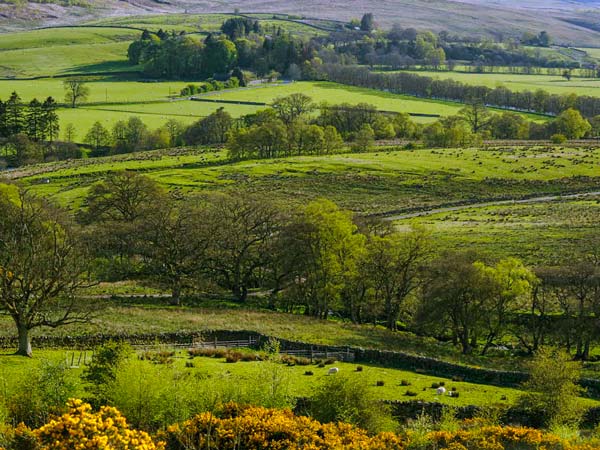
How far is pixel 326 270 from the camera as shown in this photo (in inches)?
2255

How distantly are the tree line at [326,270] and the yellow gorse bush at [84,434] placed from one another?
69.5ft

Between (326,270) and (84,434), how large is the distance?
36.8m

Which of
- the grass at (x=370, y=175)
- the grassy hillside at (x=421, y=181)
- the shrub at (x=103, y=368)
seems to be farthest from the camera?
the grass at (x=370, y=175)

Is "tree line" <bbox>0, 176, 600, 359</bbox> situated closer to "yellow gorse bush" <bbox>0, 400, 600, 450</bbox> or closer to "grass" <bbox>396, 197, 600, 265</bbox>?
"yellow gorse bush" <bbox>0, 400, 600, 450</bbox>

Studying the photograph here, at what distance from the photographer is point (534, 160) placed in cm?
13850

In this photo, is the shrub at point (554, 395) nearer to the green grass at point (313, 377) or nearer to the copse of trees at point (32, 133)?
the green grass at point (313, 377)

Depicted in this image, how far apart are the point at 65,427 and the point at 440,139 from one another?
465 feet

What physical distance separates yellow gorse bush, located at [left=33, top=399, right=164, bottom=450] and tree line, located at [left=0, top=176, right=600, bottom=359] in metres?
21.2

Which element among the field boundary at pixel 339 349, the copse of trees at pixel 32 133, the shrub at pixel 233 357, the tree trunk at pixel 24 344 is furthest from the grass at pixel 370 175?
the tree trunk at pixel 24 344

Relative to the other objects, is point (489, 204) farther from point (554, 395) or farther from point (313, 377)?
point (554, 395)

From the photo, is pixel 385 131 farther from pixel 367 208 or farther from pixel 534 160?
pixel 367 208

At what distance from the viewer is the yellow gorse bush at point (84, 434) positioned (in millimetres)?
21156

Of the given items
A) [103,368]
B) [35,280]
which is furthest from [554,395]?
[35,280]

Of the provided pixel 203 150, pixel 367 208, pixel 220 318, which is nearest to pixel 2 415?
pixel 220 318
